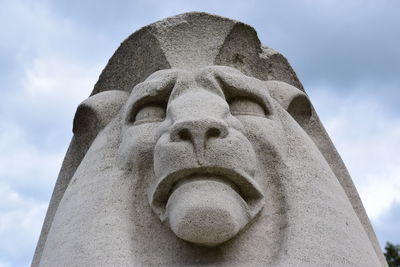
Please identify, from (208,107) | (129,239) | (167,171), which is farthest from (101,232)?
(208,107)

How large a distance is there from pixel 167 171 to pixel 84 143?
0.97 metres

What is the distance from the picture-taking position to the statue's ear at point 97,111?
9.04 ft

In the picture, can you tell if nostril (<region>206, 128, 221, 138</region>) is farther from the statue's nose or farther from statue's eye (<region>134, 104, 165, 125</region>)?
statue's eye (<region>134, 104, 165, 125</region>)

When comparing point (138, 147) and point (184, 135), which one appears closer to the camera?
point (184, 135)

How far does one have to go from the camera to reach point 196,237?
1969 millimetres

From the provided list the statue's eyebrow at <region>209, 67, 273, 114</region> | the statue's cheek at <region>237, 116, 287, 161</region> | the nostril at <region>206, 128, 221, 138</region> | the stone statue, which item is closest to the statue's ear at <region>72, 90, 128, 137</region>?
the stone statue

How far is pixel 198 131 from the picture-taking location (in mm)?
2064

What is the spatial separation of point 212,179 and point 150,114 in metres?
0.54

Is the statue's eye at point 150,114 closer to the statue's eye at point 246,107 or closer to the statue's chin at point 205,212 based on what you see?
the statue's eye at point 246,107

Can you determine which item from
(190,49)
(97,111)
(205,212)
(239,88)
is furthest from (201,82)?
(205,212)

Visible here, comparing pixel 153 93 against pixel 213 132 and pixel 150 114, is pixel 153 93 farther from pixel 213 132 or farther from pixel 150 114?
pixel 213 132

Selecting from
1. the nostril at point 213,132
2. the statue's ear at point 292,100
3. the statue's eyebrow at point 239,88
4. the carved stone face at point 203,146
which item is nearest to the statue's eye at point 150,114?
the carved stone face at point 203,146

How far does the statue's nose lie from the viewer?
206cm

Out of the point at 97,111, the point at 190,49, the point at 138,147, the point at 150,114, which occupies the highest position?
the point at 190,49
